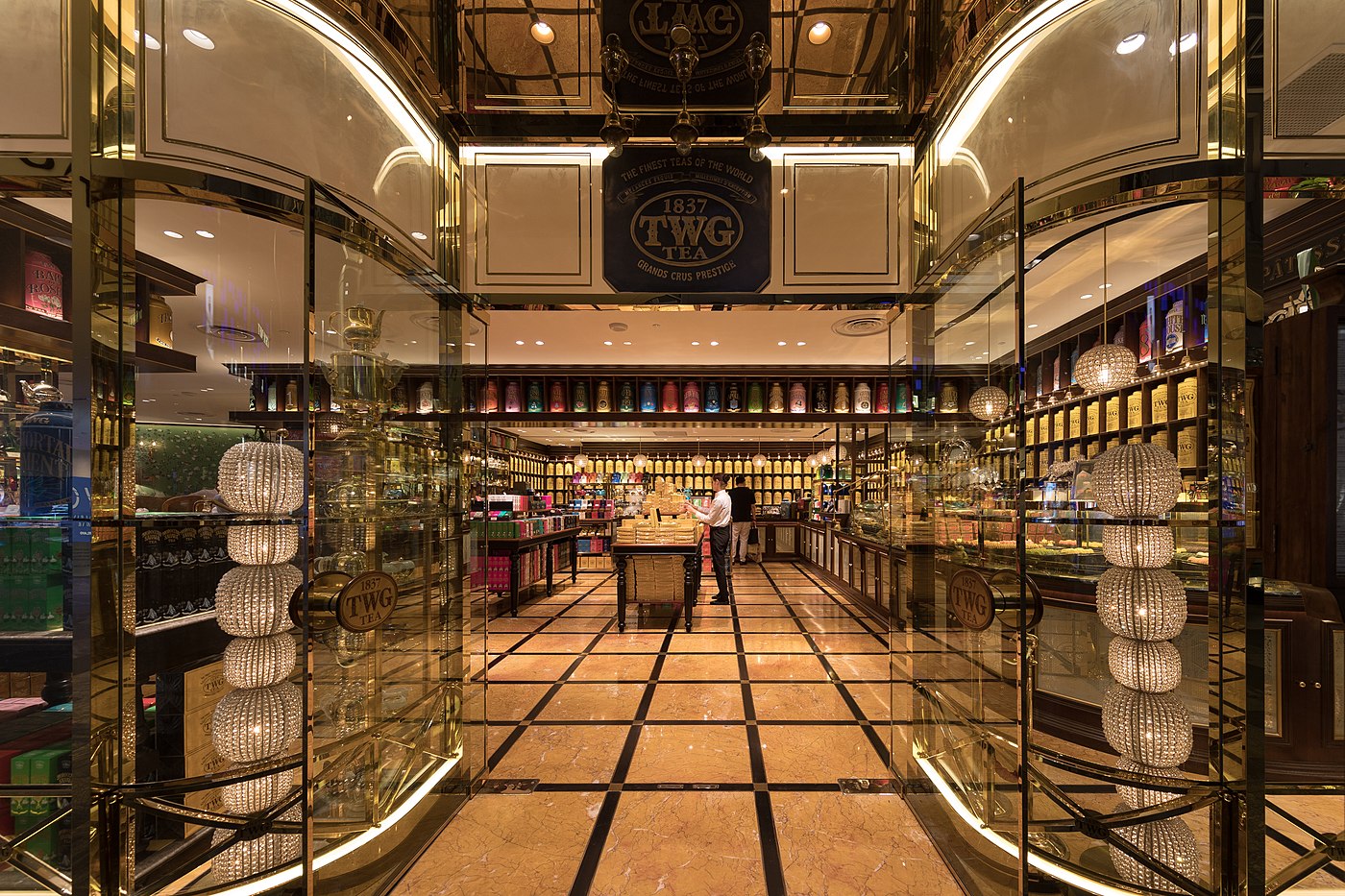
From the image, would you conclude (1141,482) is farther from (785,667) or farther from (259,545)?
(259,545)

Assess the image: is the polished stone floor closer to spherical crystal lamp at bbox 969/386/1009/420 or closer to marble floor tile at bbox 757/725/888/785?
marble floor tile at bbox 757/725/888/785

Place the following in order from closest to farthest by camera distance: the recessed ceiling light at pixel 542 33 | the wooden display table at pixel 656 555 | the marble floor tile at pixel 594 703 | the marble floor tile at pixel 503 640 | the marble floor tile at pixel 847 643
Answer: the recessed ceiling light at pixel 542 33
the marble floor tile at pixel 594 703
the marble floor tile at pixel 847 643
the marble floor tile at pixel 503 640
the wooden display table at pixel 656 555

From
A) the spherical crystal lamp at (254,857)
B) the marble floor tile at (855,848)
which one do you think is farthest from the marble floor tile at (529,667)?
the spherical crystal lamp at (254,857)

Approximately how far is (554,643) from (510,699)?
4.82 feet

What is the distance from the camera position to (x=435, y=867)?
88.3 inches

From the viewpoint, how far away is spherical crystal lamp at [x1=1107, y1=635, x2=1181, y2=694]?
2121 mm

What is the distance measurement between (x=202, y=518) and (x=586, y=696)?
2790 mm

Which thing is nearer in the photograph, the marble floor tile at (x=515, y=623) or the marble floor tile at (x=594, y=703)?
the marble floor tile at (x=594, y=703)

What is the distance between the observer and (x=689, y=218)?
2.84m

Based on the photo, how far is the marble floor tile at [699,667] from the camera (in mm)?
4465

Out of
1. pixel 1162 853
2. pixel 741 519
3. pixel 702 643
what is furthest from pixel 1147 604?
pixel 741 519

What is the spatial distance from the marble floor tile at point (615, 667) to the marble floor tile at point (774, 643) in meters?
0.99

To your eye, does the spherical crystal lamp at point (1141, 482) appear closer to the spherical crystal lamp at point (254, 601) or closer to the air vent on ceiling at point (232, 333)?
the spherical crystal lamp at point (254, 601)

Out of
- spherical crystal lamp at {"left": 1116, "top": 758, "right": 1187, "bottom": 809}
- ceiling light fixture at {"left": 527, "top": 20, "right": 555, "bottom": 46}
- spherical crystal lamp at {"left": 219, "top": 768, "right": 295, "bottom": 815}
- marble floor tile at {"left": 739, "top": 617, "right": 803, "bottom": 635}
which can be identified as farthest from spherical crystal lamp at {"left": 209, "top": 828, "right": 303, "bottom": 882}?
marble floor tile at {"left": 739, "top": 617, "right": 803, "bottom": 635}
